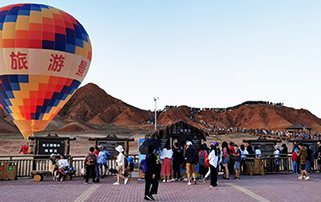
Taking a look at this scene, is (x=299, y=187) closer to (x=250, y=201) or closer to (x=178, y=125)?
(x=250, y=201)

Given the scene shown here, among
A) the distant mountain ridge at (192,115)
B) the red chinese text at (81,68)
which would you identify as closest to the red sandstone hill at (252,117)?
the distant mountain ridge at (192,115)

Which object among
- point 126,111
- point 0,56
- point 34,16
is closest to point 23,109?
point 0,56

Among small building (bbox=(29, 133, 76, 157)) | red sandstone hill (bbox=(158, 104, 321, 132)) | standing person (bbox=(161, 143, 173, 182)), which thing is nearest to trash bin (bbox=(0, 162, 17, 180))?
small building (bbox=(29, 133, 76, 157))

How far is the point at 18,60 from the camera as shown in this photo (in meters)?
23.4

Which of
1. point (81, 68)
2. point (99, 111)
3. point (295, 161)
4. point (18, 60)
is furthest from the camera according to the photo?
point (99, 111)

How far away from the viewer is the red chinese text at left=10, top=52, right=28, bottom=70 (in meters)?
23.4

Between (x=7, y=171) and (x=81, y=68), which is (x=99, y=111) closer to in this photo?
(x=81, y=68)

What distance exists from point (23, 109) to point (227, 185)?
17814mm

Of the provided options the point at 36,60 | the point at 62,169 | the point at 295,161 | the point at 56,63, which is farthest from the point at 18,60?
the point at 295,161

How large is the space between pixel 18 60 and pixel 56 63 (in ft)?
8.48

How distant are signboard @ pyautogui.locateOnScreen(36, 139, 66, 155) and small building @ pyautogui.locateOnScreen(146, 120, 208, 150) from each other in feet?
18.0

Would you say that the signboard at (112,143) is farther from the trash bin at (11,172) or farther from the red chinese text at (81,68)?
the red chinese text at (81,68)

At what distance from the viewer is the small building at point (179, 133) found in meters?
18.0

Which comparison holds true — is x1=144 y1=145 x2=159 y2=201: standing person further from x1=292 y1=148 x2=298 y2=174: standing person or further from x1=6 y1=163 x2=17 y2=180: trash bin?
x1=292 y1=148 x2=298 y2=174: standing person
